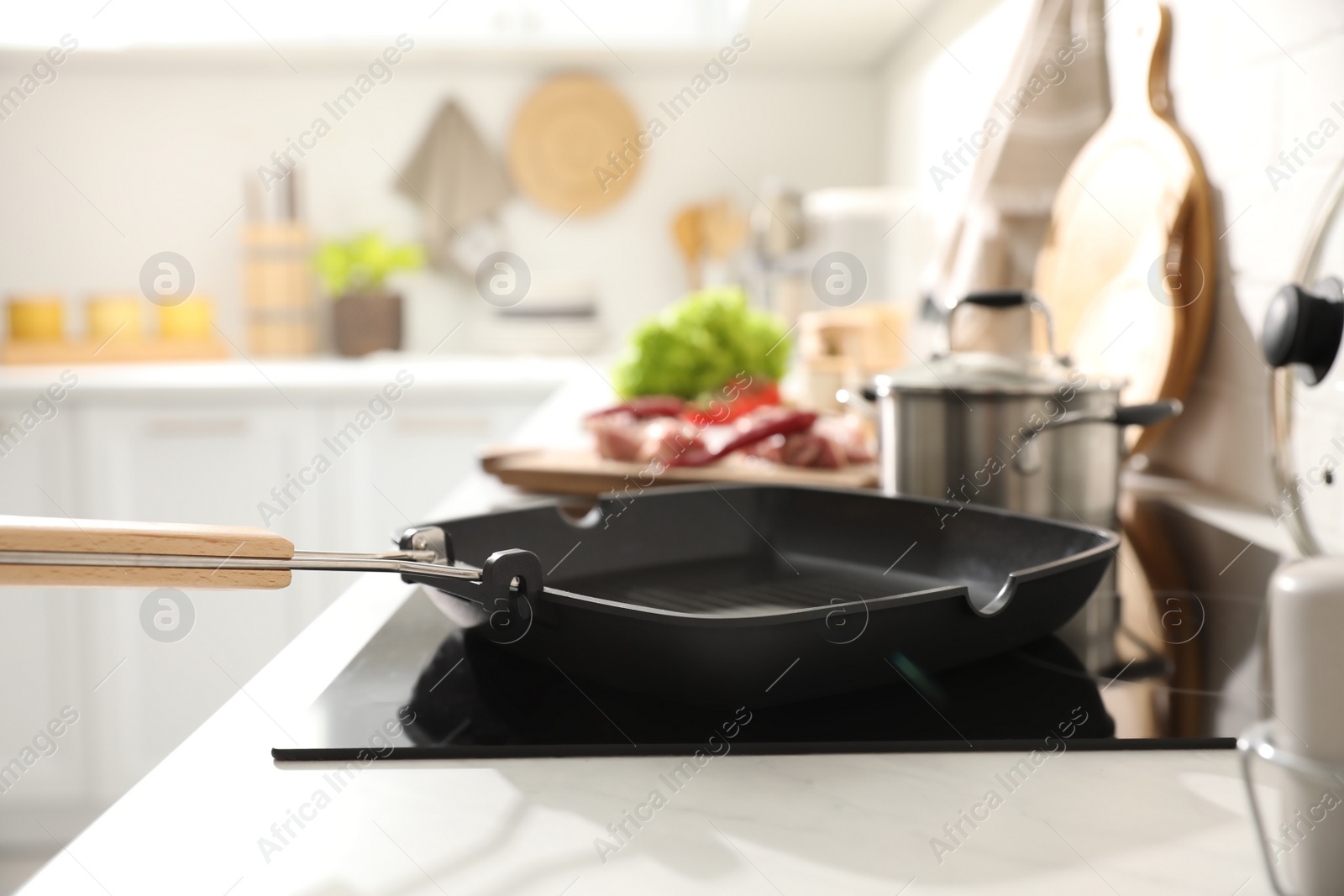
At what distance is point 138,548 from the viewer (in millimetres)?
398

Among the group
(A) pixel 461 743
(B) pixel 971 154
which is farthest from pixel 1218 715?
(B) pixel 971 154

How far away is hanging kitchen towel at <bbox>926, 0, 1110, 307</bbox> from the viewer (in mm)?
1240

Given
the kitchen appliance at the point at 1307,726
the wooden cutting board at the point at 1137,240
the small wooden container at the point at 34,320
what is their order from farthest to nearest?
the small wooden container at the point at 34,320 < the wooden cutting board at the point at 1137,240 < the kitchen appliance at the point at 1307,726

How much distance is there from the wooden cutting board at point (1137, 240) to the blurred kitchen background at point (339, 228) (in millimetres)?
621

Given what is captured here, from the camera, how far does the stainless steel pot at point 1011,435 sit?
813mm

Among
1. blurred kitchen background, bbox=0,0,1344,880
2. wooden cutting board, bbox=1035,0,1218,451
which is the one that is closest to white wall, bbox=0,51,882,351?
blurred kitchen background, bbox=0,0,1344,880

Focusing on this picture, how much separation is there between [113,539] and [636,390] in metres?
1.29

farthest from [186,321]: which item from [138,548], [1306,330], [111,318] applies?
[1306,330]

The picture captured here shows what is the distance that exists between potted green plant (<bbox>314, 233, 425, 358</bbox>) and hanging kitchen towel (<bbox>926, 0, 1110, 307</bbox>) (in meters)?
1.59

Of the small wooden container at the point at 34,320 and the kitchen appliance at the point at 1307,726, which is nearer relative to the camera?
the kitchen appliance at the point at 1307,726

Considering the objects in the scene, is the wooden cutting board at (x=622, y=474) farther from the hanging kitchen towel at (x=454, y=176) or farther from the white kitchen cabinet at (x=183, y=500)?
the hanging kitchen towel at (x=454, y=176)

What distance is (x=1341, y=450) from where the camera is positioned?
0.78m

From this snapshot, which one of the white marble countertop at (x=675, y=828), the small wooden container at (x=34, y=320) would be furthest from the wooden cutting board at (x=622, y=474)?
the small wooden container at (x=34, y=320)

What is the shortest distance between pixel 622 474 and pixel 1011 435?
16.2 inches
